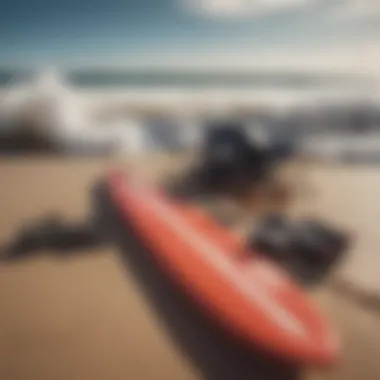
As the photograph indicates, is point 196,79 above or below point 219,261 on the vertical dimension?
above

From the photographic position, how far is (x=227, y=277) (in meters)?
0.95

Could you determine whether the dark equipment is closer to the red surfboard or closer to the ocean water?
the red surfboard

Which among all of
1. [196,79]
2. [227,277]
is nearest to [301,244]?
[227,277]

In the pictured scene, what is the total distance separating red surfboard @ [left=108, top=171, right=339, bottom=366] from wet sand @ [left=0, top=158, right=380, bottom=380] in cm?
3

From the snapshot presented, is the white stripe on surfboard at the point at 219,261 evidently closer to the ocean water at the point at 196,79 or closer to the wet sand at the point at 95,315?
the wet sand at the point at 95,315

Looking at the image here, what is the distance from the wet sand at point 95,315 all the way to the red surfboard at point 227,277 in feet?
0.08

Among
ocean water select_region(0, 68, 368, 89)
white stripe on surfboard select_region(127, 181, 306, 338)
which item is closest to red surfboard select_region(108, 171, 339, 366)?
white stripe on surfboard select_region(127, 181, 306, 338)

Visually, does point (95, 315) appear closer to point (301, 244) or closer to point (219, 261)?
point (219, 261)

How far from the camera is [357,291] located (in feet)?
3.13

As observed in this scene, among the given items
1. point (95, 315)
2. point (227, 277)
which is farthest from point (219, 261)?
point (95, 315)

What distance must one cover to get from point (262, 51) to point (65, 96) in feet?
0.92

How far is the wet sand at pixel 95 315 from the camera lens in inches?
37.2

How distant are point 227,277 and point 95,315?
0.19m

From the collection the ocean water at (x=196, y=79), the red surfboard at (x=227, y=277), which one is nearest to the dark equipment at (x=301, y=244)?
the red surfboard at (x=227, y=277)
